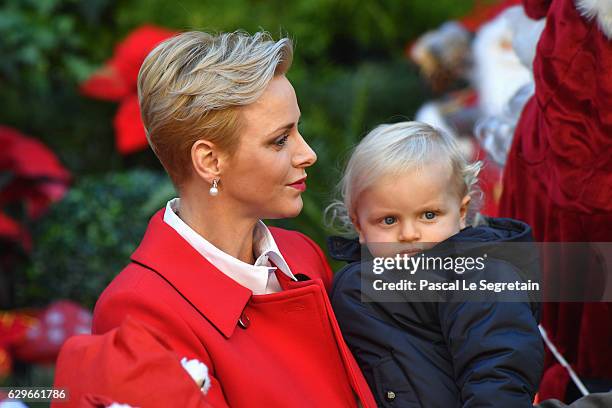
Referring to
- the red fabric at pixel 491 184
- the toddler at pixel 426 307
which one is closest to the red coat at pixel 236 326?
the toddler at pixel 426 307

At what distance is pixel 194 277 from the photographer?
88.3 inches

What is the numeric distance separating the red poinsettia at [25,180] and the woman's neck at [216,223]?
292 centimetres

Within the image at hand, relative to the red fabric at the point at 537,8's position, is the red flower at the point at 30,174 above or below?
→ below

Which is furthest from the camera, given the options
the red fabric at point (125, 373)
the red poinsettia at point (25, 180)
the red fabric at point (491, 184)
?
the red poinsettia at point (25, 180)

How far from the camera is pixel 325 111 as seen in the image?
6348 millimetres

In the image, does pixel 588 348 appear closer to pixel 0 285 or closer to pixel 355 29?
pixel 0 285

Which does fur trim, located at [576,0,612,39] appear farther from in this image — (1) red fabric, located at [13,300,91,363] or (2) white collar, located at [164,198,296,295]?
(1) red fabric, located at [13,300,91,363]

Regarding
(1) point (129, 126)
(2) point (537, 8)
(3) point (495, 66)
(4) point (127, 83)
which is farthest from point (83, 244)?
(2) point (537, 8)

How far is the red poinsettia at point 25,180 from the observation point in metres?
5.10

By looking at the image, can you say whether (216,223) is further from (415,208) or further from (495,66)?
(495,66)

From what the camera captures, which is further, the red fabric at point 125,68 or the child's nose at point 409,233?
the red fabric at point 125,68

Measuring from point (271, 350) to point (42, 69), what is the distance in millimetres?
4152

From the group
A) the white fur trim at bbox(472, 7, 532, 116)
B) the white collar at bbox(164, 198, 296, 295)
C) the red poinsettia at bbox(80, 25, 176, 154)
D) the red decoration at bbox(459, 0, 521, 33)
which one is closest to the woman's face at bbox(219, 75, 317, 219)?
the white collar at bbox(164, 198, 296, 295)

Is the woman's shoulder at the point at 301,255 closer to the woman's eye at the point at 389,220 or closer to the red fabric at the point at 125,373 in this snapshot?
the woman's eye at the point at 389,220
